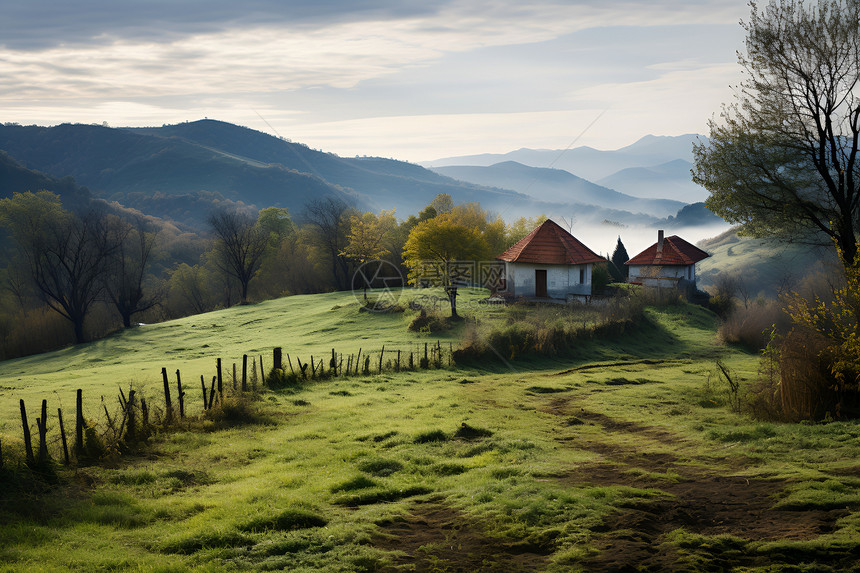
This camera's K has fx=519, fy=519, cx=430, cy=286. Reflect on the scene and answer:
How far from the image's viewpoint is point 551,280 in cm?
4306

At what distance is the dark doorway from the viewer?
4325cm

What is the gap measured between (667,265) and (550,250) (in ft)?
59.5

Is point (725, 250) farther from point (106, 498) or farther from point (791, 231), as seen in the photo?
point (106, 498)

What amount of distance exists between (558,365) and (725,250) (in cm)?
10793

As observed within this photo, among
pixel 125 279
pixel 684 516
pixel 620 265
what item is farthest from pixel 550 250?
pixel 125 279

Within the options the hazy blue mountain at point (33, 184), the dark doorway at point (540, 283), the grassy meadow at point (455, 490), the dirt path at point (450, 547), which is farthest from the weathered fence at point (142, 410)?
the hazy blue mountain at point (33, 184)

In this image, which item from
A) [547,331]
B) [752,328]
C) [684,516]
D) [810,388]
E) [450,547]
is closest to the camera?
[450,547]

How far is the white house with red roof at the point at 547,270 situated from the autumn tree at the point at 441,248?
644 cm

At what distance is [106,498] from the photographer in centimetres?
855

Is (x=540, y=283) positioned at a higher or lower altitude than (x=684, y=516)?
higher

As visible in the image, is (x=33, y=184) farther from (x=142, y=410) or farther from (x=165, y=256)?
(x=142, y=410)

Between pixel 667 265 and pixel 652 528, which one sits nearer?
pixel 652 528

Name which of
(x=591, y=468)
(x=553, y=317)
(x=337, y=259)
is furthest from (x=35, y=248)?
(x=591, y=468)

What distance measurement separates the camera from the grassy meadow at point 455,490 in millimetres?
6316
